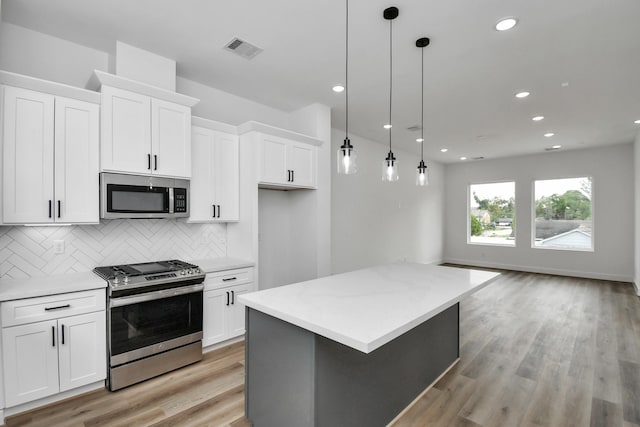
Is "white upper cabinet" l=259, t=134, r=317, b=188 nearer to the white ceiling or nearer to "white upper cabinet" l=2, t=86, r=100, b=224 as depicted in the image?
the white ceiling

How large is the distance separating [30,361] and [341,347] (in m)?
2.20

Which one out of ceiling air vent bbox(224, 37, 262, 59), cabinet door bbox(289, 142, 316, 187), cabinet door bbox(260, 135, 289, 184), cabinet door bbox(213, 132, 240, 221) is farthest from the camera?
cabinet door bbox(289, 142, 316, 187)

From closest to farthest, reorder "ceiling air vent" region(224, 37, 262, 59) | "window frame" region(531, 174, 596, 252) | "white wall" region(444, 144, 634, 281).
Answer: "ceiling air vent" region(224, 37, 262, 59)
"white wall" region(444, 144, 634, 281)
"window frame" region(531, 174, 596, 252)

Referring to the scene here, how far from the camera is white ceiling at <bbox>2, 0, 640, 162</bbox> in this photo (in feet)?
7.64

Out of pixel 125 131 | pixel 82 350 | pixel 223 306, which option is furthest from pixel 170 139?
pixel 82 350

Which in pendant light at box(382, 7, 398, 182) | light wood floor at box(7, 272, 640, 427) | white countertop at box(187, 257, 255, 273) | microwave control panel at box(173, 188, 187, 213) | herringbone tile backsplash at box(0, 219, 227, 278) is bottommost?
light wood floor at box(7, 272, 640, 427)

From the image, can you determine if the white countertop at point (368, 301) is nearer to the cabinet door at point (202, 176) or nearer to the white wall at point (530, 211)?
the cabinet door at point (202, 176)

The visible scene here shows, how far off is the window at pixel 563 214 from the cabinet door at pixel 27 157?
355 inches

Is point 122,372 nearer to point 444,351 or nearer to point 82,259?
point 82,259

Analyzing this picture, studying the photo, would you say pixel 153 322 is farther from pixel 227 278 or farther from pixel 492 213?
pixel 492 213

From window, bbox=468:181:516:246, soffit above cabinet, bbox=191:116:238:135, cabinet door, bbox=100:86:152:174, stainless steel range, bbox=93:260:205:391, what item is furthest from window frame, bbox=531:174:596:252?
cabinet door, bbox=100:86:152:174

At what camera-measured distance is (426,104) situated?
4.26 metres

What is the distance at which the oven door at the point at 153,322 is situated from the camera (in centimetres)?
253

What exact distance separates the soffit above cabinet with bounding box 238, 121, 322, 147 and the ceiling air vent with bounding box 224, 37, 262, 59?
0.70m
